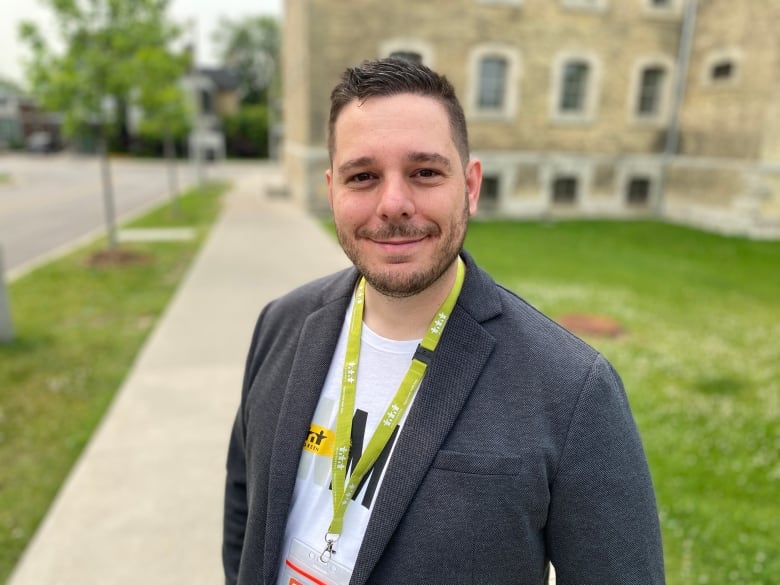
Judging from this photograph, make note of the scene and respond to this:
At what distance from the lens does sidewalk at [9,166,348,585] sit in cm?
341

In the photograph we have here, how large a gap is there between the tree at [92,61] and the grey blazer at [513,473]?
11.4 metres

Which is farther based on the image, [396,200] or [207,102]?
[207,102]

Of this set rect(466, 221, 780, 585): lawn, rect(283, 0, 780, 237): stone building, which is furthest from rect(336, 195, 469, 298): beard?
rect(283, 0, 780, 237): stone building

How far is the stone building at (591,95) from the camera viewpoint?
16.0m

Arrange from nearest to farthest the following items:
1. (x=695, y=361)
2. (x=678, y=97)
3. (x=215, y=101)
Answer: (x=695, y=361) < (x=678, y=97) < (x=215, y=101)

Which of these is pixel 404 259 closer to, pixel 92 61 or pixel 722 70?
pixel 92 61

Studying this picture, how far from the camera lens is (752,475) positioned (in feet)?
14.7

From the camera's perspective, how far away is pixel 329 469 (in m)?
1.64

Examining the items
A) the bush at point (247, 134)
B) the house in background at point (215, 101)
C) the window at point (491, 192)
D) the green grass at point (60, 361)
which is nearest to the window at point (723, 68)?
the window at point (491, 192)

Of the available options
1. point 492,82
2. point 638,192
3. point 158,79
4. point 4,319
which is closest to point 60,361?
point 4,319

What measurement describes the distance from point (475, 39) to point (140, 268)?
40.0 ft

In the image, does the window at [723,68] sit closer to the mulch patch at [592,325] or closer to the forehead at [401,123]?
the mulch patch at [592,325]

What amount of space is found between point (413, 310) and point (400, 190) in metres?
0.35

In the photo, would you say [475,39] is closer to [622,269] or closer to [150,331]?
[622,269]
